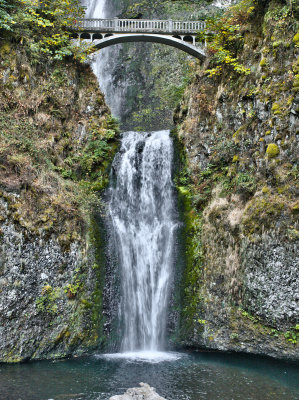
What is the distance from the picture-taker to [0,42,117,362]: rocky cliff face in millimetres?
8516

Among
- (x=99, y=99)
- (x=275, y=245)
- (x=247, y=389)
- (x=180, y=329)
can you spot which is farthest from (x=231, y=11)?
(x=247, y=389)

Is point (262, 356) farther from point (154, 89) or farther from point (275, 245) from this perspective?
point (154, 89)

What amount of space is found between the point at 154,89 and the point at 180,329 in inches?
736

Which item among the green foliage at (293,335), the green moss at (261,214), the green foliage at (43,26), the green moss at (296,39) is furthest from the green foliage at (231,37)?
the green foliage at (293,335)

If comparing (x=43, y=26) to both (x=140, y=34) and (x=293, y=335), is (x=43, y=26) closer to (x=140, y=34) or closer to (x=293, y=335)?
(x=140, y=34)

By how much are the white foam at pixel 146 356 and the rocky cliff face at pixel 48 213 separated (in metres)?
0.70

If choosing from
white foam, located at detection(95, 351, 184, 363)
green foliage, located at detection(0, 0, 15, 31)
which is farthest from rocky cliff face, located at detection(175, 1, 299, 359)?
green foliage, located at detection(0, 0, 15, 31)

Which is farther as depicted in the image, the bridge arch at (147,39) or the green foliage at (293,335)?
the bridge arch at (147,39)

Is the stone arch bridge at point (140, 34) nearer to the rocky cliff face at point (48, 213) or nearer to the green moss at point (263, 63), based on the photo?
the rocky cliff face at point (48, 213)

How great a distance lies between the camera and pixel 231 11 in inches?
507

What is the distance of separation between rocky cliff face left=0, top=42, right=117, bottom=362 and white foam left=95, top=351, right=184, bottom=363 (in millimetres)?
704

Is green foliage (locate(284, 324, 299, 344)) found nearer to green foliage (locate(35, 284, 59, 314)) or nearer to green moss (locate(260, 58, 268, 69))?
green foliage (locate(35, 284, 59, 314))

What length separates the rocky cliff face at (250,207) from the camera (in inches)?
340

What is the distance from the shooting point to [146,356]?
9.13 metres
